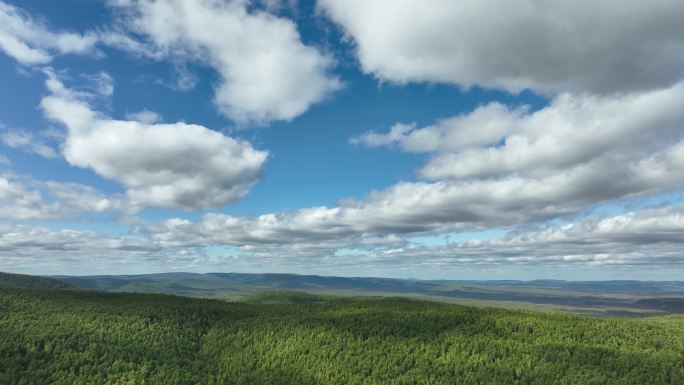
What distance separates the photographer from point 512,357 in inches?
3317

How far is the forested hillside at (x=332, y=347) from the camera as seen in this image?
260 ft

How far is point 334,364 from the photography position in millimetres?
88875

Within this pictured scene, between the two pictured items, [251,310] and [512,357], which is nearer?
[512,357]

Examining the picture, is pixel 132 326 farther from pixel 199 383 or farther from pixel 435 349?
pixel 435 349

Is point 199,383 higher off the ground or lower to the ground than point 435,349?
lower

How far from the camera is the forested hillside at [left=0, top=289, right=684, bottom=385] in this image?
260 feet

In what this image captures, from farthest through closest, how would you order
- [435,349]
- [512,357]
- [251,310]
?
[251,310], [435,349], [512,357]

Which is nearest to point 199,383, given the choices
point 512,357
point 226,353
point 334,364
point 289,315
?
point 226,353

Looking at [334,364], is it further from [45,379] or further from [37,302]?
[37,302]

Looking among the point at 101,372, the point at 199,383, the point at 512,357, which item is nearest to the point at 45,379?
the point at 101,372

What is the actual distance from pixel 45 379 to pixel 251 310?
6001 cm

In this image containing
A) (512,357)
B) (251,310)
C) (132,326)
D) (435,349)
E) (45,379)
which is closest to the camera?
(45,379)

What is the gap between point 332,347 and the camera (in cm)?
9656

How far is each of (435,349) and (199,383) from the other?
50059 mm
